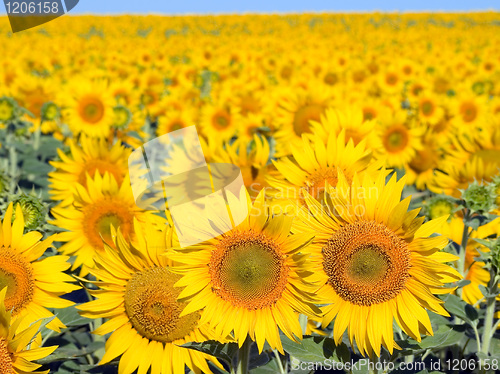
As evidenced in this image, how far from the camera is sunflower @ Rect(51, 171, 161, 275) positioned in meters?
3.13

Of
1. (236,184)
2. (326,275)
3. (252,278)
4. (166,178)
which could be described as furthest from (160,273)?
(166,178)

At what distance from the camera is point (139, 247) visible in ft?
7.45

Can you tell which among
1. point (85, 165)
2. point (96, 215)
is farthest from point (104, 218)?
point (85, 165)

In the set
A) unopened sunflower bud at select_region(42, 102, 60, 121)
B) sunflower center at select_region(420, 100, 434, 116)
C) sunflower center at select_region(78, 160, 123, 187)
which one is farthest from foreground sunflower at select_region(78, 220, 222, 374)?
sunflower center at select_region(420, 100, 434, 116)

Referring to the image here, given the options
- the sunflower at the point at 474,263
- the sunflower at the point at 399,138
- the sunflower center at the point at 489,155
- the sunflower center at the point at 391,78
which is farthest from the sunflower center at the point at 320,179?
the sunflower center at the point at 391,78

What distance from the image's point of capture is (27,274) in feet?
7.82

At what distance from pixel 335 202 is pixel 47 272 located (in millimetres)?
1276

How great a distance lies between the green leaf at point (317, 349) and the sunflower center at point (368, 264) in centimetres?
26

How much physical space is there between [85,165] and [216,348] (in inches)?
87.4

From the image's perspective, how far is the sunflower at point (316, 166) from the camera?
273 cm

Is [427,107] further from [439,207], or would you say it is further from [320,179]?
[320,179]

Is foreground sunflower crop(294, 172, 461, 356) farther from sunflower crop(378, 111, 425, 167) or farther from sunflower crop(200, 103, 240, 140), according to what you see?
sunflower crop(200, 103, 240, 140)

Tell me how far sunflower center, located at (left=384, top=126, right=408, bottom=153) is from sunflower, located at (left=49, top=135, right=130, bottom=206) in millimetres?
3094

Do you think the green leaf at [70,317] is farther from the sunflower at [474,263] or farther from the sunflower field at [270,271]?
the sunflower at [474,263]
